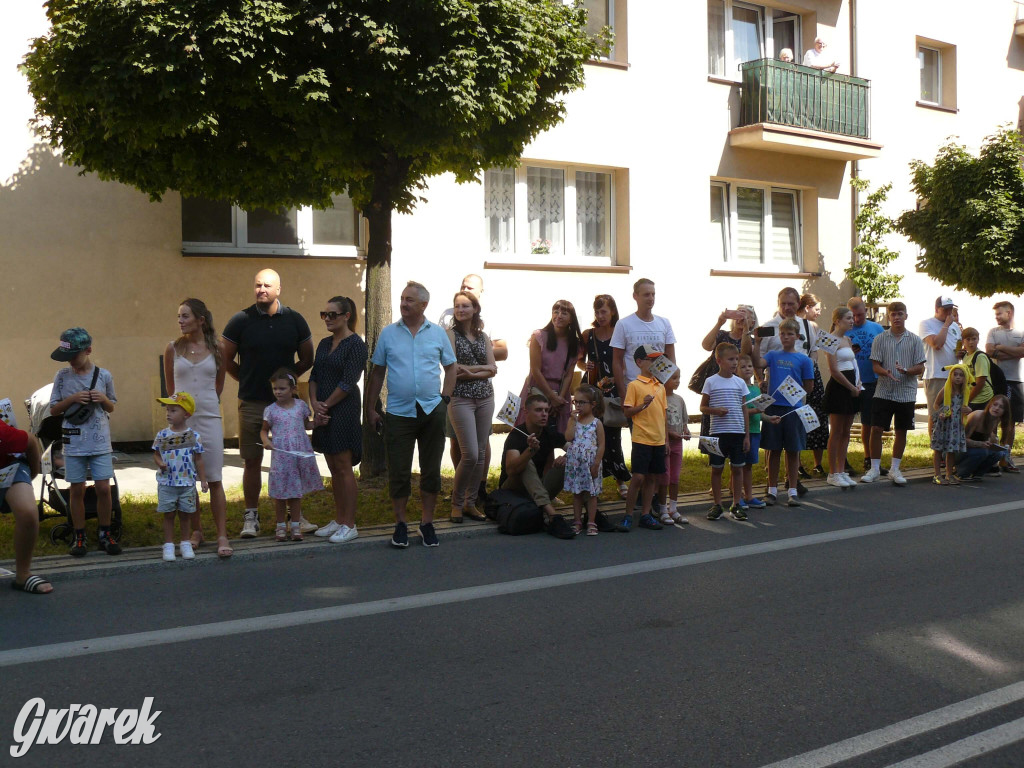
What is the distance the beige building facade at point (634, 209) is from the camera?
1245 centimetres

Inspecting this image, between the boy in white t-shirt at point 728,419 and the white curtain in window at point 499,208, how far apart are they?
6.88 metres

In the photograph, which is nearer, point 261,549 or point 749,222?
point 261,549

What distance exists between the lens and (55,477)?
7.58 meters

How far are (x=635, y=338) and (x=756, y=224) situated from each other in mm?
10002

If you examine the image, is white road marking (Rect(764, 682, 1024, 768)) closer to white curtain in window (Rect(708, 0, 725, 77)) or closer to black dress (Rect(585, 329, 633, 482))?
black dress (Rect(585, 329, 633, 482))

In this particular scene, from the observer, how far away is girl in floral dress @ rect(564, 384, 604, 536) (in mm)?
8094

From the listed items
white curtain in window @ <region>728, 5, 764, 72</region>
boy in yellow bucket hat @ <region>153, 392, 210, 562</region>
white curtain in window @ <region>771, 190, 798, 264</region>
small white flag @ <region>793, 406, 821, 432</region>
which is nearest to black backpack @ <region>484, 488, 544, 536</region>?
boy in yellow bucket hat @ <region>153, 392, 210, 562</region>

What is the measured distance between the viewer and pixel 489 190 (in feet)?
49.8

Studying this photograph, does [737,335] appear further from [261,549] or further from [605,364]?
[261,549]

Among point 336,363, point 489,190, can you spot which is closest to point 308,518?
point 336,363

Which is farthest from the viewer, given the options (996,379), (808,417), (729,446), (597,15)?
(597,15)

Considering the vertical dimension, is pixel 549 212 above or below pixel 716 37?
below

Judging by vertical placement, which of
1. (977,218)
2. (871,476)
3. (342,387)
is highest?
(977,218)

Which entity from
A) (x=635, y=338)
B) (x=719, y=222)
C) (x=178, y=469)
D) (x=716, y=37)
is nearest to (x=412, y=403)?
(x=178, y=469)
